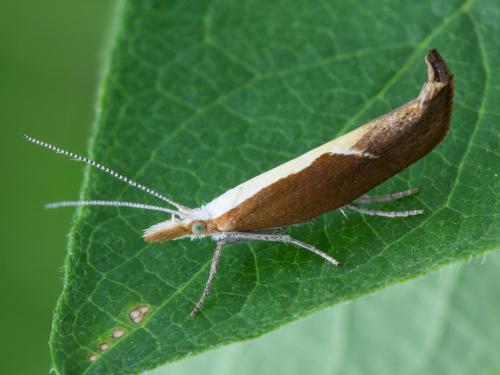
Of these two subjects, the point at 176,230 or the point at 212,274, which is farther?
the point at 176,230

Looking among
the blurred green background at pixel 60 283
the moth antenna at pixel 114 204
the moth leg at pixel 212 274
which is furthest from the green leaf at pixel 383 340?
the moth antenna at pixel 114 204

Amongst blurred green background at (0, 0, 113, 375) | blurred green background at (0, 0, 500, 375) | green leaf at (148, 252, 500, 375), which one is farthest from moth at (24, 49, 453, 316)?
blurred green background at (0, 0, 113, 375)

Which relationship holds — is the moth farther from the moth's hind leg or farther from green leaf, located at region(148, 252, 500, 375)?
green leaf, located at region(148, 252, 500, 375)

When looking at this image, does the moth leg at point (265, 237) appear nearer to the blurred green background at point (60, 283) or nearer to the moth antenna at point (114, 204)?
the moth antenna at point (114, 204)

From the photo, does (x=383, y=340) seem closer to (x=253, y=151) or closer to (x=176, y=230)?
(x=253, y=151)

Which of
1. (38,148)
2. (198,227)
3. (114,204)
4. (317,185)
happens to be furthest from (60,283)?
(317,185)

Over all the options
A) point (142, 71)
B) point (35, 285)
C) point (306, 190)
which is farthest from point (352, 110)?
point (35, 285)
